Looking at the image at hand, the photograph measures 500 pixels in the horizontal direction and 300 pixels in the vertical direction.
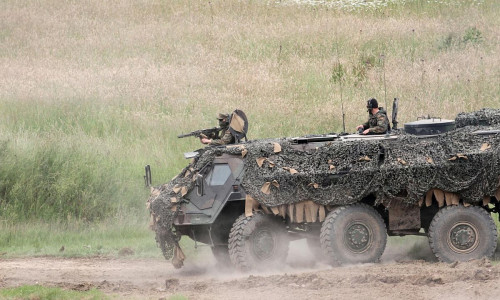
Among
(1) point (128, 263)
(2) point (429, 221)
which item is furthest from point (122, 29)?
(2) point (429, 221)

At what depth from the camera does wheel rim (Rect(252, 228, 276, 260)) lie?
1570cm

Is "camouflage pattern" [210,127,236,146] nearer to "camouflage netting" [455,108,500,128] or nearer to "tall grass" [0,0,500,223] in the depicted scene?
"camouflage netting" [455,108,500,128]

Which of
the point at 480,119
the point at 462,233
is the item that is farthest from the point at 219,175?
the point at 480,119

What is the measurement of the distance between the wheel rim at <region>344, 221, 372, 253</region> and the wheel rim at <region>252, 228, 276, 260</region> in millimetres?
1226

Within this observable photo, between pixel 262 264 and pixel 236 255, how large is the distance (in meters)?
0.51

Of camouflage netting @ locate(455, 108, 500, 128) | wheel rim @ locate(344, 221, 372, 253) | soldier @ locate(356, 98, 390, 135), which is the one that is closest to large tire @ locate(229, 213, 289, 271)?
wheel rim @ locate(344, 221, 372, 253)

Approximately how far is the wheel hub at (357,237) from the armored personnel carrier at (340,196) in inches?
0.6

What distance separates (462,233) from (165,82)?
17085 millimetres

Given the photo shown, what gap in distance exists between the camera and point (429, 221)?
A: 54.0 ft

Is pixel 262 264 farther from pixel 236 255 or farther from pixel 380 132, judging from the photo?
pixel 380 132

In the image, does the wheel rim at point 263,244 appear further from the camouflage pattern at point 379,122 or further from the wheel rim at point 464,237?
the wheel rim at point 464,237

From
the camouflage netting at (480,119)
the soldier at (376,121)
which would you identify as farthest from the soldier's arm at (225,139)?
the camouflage netting at (480,119)

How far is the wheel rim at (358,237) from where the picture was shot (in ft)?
51.8

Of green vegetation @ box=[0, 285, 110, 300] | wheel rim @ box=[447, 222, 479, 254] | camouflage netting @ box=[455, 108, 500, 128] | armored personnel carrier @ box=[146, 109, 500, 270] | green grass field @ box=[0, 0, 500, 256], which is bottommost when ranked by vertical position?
green vegetation @ box=[0, 285, 110, 300]
